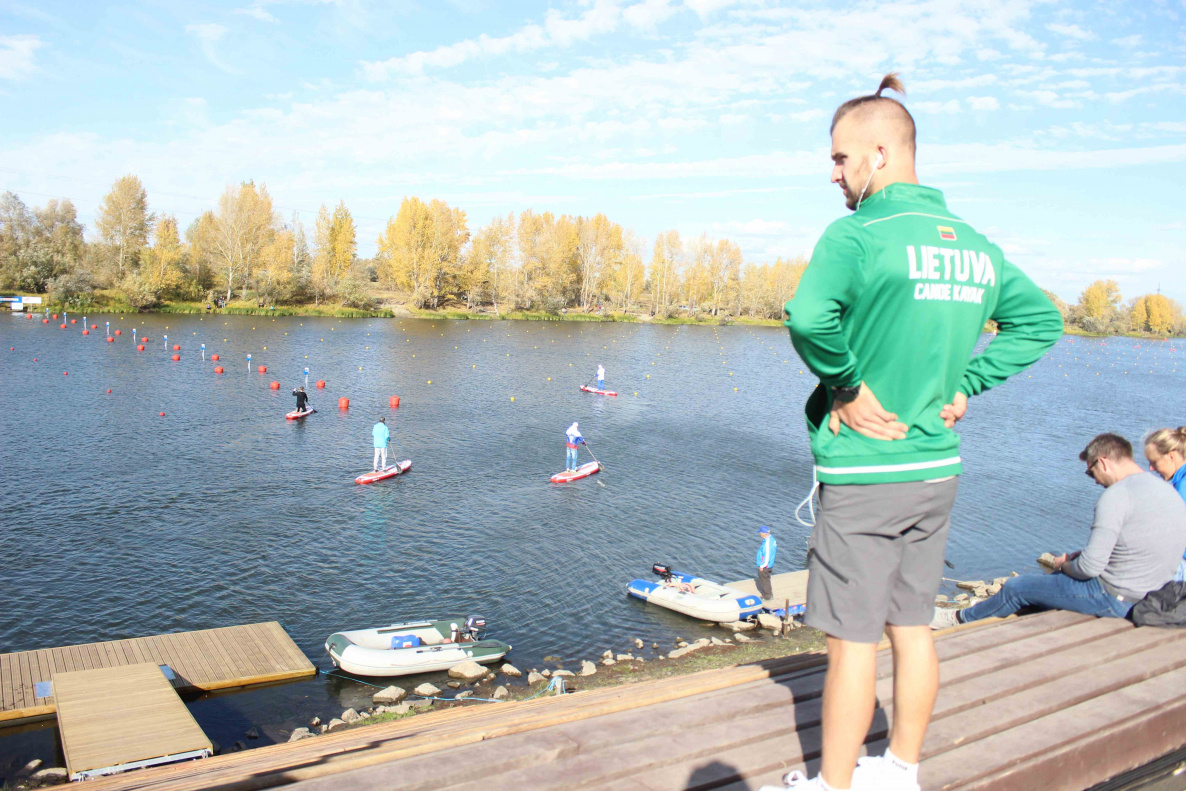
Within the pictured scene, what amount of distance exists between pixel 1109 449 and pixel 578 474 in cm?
2620

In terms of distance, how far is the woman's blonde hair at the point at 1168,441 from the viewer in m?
7.35

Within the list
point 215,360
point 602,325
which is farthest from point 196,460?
point 602,325

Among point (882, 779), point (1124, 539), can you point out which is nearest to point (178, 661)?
point (882, 779)

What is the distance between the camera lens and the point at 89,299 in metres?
86.8

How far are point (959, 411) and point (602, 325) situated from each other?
11527cm

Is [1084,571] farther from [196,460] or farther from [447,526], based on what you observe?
[196,460]

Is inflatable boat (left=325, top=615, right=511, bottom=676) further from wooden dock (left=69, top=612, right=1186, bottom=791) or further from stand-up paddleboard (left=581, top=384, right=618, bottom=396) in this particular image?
stand-up paddleboard (left=581, top=384, right=618, bottom=396)

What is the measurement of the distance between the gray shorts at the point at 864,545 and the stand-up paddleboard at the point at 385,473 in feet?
92.6

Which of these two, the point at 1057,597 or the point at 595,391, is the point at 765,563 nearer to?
the point at 1057,597

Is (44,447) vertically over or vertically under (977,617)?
under

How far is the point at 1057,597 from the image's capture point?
6586 millimetres

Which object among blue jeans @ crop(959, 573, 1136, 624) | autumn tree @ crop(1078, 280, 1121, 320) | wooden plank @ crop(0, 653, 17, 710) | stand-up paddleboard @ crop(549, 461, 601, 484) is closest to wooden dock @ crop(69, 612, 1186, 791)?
blue jeans @ crop(959, 573, 1136, 624)

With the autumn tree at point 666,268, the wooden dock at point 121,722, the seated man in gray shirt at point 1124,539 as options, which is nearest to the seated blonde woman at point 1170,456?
the seated man in gray shirt at point 1124,539

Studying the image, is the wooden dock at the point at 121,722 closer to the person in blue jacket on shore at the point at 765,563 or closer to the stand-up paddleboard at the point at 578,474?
the person in blue jacket on shore at the point at 765,563
